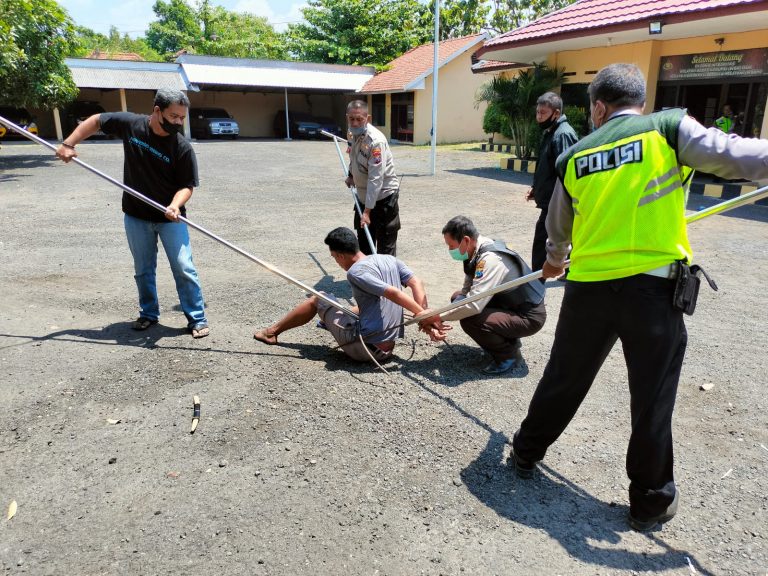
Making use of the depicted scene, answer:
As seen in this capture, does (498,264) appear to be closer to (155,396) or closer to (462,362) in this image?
(462,362)

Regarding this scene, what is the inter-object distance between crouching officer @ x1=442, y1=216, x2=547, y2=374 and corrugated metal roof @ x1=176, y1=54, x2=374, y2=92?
26533 mm

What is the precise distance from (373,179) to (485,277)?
202 centimetres

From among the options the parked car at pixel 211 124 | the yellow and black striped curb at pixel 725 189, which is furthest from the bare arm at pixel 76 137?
the parked car at pixel 211 124

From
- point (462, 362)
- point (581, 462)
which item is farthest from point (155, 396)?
point (581, 462)

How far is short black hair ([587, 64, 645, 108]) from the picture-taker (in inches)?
90.0

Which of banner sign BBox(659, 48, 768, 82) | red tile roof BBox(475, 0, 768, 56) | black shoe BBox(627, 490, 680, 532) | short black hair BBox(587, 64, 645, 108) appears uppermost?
red tile roof BBox(475, 0, 768, 56)

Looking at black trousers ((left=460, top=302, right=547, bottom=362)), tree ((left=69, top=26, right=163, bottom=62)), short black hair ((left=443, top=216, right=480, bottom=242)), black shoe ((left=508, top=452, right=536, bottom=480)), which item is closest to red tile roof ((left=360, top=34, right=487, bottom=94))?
short black hair ((left=443, top=216, right=480, bottom=242))

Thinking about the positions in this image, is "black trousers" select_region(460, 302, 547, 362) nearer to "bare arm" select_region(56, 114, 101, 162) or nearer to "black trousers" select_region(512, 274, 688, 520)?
"black trousers" select_region(512, 274, 688, 520)

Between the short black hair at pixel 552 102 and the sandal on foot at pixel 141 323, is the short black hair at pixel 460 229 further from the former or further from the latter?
the sandal on foot at pixel 141 323

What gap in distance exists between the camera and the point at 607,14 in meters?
12.1

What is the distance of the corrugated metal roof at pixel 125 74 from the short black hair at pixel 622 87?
27.6m

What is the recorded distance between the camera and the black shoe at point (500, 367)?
396 centimetres

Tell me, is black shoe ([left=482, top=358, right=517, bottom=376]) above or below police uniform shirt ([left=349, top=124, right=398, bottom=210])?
below

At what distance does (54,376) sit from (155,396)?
801 mm
